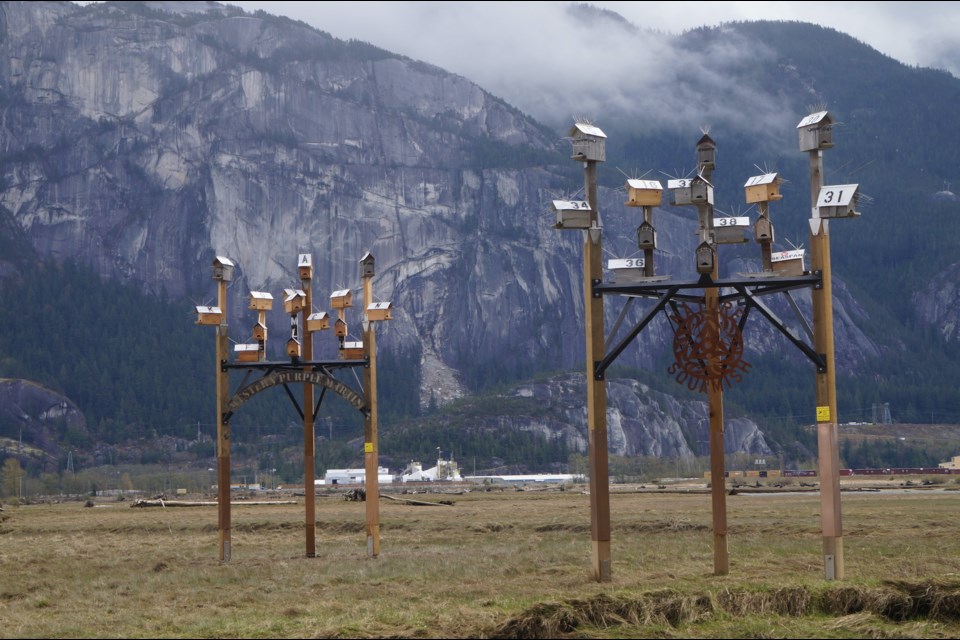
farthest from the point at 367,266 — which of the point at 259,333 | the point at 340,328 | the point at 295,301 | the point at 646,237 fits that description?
the point at 646,237

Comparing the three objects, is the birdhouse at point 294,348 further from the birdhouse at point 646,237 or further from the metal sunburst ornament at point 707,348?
the metal sunburst ornament at point 707,348

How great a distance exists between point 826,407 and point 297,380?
1705cm

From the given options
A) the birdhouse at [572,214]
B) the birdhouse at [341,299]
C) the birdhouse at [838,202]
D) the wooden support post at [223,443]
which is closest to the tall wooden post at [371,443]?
the birdhouse at [341,299]

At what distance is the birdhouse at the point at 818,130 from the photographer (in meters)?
30.7

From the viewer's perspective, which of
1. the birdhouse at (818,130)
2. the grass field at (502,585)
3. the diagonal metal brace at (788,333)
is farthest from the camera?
the birdhouse at (818,130)

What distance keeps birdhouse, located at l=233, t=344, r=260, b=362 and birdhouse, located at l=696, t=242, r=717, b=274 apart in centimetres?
1632

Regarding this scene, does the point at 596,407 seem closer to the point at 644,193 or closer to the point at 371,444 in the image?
the point at 644,193

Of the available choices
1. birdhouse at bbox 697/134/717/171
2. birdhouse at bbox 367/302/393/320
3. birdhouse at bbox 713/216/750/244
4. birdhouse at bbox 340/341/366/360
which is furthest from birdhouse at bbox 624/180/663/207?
birdhouse at bbox 340/341/366/360

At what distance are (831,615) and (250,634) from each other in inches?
421

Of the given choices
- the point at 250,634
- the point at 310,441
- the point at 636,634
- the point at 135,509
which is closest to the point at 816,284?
the point at 636,634

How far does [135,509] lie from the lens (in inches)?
3681

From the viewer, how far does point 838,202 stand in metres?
30.4

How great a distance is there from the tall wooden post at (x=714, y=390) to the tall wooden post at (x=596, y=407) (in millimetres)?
2345

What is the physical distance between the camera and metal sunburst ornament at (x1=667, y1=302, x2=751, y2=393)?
3036 cm
